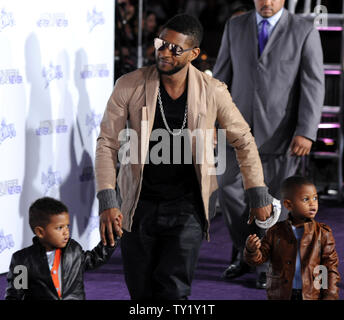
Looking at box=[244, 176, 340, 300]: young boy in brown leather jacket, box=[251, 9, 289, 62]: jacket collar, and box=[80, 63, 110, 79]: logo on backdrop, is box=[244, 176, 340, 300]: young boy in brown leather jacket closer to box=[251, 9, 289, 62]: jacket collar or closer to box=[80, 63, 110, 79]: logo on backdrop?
box=[251, 9, 289, 62]: jacket collar

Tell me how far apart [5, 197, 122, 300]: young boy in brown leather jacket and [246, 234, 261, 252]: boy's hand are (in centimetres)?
65

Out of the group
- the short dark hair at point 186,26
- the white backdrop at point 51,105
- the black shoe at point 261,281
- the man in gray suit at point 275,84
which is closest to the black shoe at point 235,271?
the man in gray suit at point 275,84

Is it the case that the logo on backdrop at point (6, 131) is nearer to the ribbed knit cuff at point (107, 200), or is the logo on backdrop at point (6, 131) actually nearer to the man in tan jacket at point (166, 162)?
the man in tan jacket at point (166, 162)

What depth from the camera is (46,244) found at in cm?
387

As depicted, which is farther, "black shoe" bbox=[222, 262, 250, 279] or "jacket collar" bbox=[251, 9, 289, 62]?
"black shoe" bbox=[222, 262, 250, 279]

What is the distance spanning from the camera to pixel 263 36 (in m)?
5.54

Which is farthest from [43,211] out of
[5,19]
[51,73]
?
[51,73]

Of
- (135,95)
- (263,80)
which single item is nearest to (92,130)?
(263,80)

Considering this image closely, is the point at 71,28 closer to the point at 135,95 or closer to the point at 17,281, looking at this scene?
the point at 135,95

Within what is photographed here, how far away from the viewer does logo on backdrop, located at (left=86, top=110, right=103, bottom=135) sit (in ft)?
19.5

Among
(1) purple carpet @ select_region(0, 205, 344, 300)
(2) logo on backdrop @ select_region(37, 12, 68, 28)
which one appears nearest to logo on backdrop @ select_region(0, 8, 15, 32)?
(2) logo on backdrop @ select_region(37, 12, 68, 28)

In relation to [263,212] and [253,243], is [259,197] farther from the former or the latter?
[253,243]

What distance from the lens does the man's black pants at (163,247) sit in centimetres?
393

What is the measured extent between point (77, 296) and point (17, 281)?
293 mm
